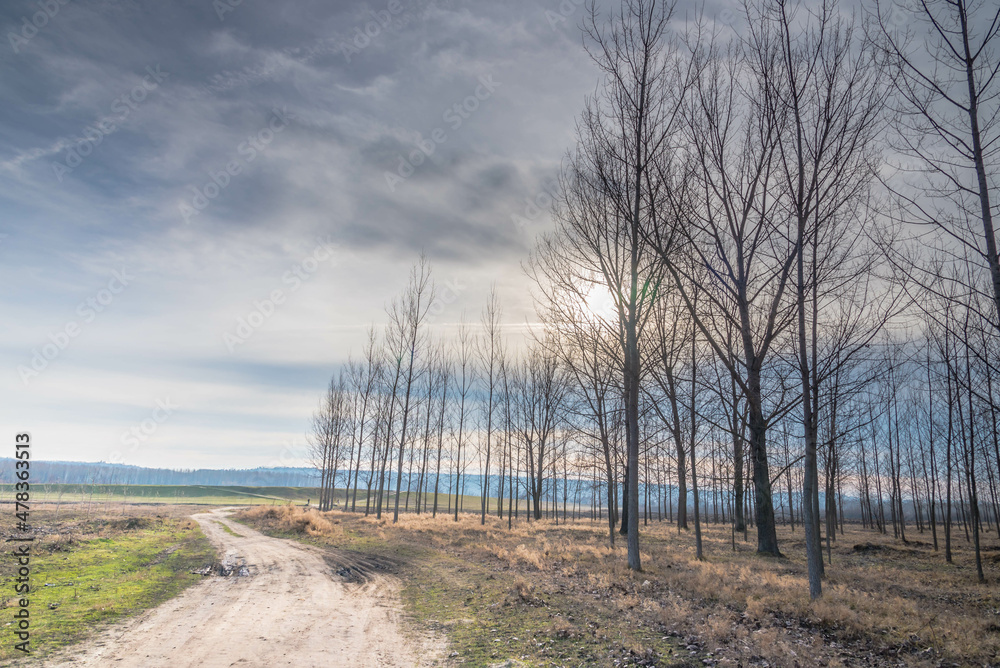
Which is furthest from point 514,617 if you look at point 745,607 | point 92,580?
point 92,580

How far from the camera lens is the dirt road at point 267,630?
6.14 m

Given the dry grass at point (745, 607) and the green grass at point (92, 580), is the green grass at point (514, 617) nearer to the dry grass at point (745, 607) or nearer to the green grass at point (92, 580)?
the dry grass at point (745, 607)

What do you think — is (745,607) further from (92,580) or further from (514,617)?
(92,580)

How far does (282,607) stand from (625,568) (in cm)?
860

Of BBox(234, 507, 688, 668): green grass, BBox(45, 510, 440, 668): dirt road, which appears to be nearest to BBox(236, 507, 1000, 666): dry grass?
BBox(234, 507, 688, 668): green grass

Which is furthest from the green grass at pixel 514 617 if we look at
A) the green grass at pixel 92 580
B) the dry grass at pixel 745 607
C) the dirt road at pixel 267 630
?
the green grass at pixel 92 580

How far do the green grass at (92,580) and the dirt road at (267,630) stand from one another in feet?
1.85

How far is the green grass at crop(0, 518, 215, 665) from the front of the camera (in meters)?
7.11

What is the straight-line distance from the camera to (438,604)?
9.77 metres

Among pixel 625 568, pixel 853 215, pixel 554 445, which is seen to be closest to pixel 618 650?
pixel 625 568

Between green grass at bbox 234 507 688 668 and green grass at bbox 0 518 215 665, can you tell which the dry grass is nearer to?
green grass at bbox 234 507 688 668

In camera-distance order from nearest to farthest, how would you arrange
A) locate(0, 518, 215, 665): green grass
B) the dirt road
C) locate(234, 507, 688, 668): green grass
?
1. the dirt road
2. locate(234, 507, 688, 668): green grass
3. locate(0, 518, 215, 665): green grass

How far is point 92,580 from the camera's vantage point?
10.9m

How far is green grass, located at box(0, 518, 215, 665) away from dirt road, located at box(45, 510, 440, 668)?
0.57 metres
